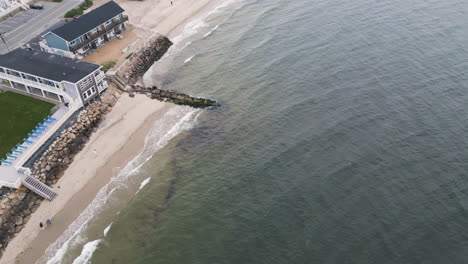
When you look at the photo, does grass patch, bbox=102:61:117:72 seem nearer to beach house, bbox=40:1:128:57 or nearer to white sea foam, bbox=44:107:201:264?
beach house, bbox=40:1:128:57

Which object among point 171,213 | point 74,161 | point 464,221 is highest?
point 74,161

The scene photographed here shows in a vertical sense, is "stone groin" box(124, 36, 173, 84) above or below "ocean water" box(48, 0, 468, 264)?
above

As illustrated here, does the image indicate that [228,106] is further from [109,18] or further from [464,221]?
[464,221]

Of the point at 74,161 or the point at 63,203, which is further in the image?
the point at 74,161

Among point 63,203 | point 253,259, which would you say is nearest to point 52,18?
point 63,203

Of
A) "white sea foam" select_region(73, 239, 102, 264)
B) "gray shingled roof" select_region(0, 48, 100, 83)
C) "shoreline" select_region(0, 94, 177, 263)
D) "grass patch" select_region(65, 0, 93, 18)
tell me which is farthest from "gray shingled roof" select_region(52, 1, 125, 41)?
"white sea foam" select_region(73, 239, 102, 264)

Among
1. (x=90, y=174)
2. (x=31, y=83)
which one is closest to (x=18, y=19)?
(x=31, y=83)

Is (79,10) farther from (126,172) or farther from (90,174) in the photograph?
(126,172)
